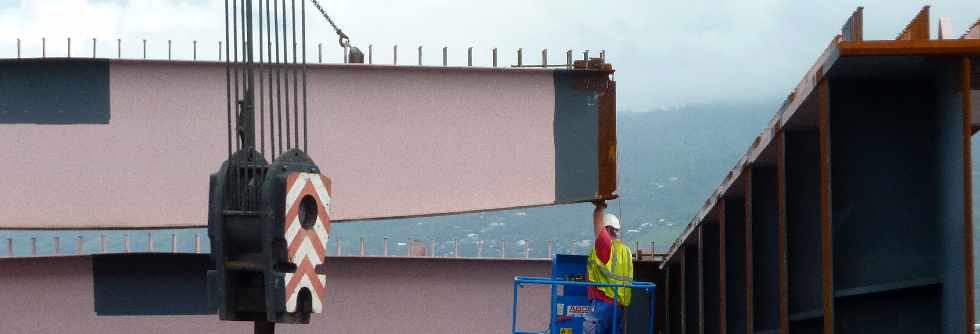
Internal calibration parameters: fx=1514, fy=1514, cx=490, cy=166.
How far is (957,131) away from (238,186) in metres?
5.13

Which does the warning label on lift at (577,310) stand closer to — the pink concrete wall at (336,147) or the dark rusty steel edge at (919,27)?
the dark rusty steel edge at (919,27)

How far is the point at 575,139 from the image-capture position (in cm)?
2091

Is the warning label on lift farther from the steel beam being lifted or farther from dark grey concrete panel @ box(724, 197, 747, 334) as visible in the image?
the steel beam being lifted

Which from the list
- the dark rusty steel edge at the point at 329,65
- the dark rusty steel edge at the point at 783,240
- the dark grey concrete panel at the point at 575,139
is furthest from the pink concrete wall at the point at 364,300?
the dark rusty steel edge at the point at 783,240

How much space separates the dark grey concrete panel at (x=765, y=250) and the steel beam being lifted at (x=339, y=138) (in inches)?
270

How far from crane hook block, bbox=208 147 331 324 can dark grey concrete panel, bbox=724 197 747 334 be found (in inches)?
205

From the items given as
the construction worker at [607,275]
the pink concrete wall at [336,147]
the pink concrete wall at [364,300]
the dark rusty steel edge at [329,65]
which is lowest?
the pink concrete wall at [364,300]

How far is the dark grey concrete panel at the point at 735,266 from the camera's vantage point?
1506cm

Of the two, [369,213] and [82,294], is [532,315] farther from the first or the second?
[82,294]

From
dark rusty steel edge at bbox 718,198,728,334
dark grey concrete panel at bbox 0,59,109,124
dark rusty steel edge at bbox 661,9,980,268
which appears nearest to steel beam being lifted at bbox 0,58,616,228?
dark grey concrete panel at bbox 0,59,109,124

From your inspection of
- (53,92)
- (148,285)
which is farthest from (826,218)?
(148,285)

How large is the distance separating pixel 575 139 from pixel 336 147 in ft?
11.0

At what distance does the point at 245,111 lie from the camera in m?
11.3

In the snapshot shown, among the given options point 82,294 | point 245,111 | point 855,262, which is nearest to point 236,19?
point 245,111
